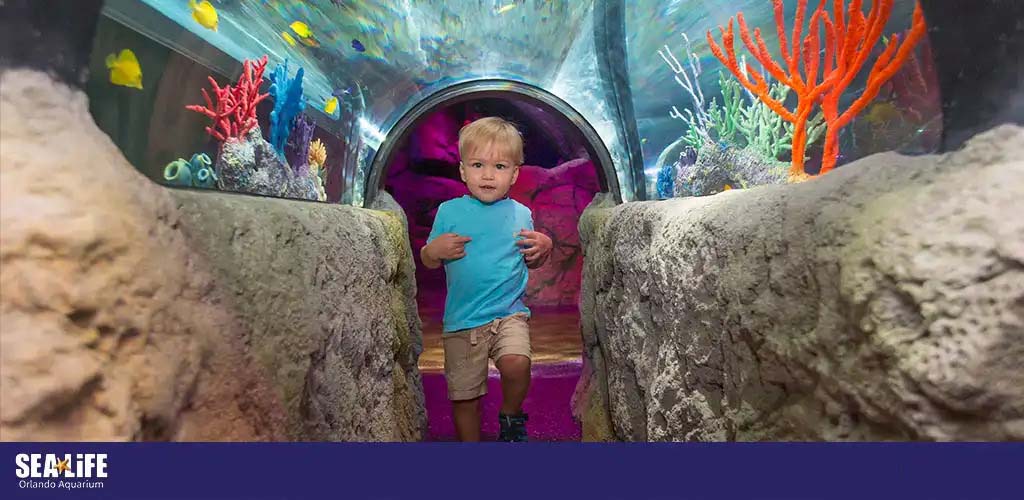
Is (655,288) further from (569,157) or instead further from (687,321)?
(569,157)

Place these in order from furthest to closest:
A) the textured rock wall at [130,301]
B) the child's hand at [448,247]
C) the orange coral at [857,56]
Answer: the child's hand at [448,247] → the orange coral at [857,56] → the textured rock wall at [130,301]

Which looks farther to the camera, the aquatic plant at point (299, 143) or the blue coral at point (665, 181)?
the blue coral at point (665, 181)

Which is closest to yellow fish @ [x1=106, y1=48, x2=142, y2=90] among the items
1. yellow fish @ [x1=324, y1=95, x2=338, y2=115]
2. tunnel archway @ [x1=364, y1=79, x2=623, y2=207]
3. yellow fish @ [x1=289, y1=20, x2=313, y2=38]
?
yellow fish @ [x1=289, y1=20, x2=313, y2=38]

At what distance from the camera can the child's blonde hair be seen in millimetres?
3057

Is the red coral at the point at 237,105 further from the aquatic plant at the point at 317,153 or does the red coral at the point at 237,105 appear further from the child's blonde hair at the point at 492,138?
the child's blonde hair at the point at 492,138

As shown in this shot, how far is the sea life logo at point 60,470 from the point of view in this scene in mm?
1045

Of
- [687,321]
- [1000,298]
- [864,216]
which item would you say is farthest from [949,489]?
[687,321]


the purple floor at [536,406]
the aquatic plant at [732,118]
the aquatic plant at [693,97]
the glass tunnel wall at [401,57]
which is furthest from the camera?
the purple floor at [536,406]

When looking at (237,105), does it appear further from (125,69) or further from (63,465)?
(63,465)

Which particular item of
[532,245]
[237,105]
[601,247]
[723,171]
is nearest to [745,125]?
[723,171]

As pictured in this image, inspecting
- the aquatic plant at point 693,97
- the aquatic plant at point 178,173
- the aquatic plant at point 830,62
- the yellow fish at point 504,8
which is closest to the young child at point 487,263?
the aquatic plant at point 178,173

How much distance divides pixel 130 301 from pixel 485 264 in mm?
2005

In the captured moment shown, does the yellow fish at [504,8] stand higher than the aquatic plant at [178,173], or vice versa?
the yellow fish at [504,8]

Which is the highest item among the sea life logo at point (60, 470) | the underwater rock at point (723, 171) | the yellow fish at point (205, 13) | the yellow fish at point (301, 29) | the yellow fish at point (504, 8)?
the yellow fish at point (504, 8)
